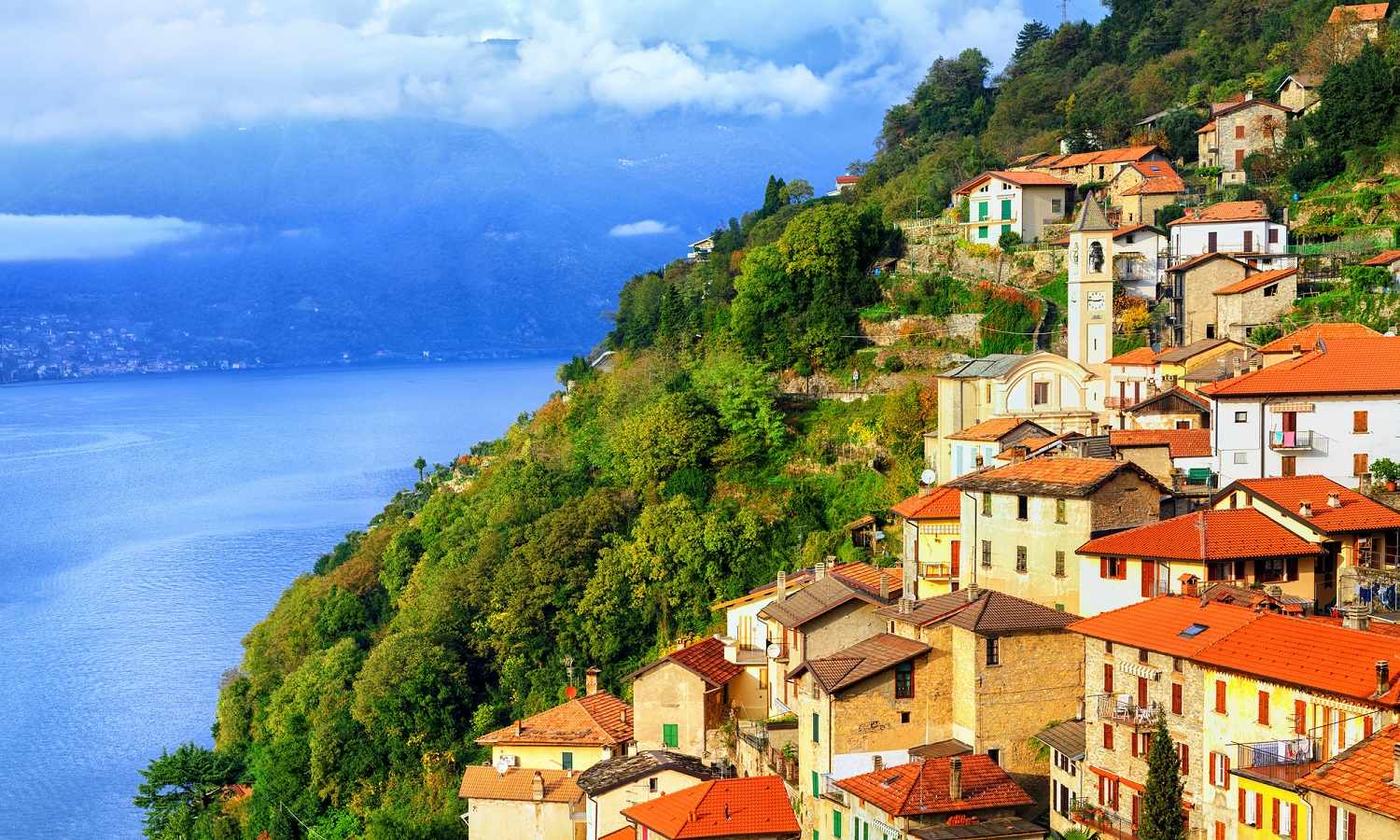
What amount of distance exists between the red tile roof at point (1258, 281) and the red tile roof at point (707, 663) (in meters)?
18.0

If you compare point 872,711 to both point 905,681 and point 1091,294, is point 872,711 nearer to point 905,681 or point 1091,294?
point 905,681

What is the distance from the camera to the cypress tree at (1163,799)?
23.2 metres

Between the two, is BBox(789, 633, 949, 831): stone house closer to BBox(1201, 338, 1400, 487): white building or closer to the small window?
the small window

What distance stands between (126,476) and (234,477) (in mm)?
10927

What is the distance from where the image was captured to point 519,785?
37.5 meters

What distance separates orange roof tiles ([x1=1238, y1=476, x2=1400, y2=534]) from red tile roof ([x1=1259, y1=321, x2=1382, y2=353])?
22.7 feet

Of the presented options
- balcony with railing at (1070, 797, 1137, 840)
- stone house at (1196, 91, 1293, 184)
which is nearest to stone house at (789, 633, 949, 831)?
balcony with railing at (1070, 797, 1137, 840)

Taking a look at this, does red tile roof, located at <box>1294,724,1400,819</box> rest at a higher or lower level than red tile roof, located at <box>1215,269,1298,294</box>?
lower

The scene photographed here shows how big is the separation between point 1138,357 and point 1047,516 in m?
14.5

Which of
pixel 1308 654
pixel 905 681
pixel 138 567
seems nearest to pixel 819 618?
pixel 905 681

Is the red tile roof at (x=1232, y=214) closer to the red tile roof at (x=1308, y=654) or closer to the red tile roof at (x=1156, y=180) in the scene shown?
the red tile roof at (x=1156, y=180)

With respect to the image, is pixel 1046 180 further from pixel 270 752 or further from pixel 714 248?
pixel 270 752

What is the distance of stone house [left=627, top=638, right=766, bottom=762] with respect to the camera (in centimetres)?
3569

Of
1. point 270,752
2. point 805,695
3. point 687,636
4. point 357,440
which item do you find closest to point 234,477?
point 357,440
